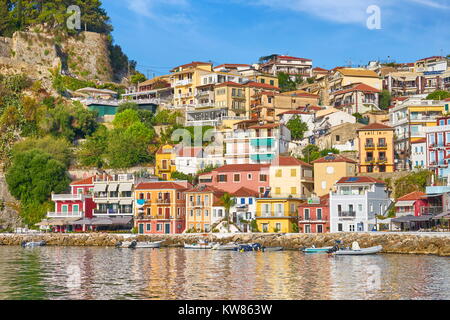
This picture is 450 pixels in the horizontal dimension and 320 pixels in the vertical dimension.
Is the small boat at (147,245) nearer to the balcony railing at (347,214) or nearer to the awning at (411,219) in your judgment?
the balcony railing at (347,214)

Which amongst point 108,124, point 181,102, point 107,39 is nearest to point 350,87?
point 181,102

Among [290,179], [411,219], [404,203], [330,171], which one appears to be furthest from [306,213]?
[411,219]

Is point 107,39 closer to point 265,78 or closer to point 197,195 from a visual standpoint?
point 265,78

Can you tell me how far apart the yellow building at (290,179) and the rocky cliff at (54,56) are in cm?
3945

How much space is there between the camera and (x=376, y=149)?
65.9 m

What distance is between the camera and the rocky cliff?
304 feet

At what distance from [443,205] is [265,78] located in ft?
145

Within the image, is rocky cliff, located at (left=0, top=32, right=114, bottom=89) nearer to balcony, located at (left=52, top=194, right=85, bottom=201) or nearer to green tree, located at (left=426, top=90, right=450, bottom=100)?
balcony, located at (left=52, top=194, right=85, bottom=201)

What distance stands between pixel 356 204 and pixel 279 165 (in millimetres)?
9328

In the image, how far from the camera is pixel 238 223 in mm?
62344

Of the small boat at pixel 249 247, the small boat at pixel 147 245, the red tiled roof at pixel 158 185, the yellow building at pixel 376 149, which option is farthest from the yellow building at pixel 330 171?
the small boat at pixel 147 245

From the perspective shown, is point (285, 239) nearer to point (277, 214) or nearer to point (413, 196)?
point (277, 214)

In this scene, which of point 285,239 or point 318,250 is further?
point 285,239

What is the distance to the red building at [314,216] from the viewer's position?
192ft
